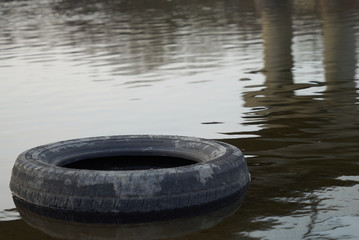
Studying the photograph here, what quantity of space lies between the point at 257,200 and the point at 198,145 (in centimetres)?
84

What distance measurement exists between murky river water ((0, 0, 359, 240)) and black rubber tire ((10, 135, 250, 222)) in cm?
20

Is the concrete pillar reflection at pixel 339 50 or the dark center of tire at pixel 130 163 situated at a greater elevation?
the dark center of tire at pixel 130 163

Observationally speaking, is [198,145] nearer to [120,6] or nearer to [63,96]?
[63,96]

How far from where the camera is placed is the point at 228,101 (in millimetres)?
11148

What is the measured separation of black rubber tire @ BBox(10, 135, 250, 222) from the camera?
5.79 meters

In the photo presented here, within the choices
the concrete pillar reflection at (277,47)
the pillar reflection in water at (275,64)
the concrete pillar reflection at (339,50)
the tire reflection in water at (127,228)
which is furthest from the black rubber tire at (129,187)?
the concrete pillar reflection at (277,47)

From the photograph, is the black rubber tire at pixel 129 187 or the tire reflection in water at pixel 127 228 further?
the black rubber tire at pixel 129 187

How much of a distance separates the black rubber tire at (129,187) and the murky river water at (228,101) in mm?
200

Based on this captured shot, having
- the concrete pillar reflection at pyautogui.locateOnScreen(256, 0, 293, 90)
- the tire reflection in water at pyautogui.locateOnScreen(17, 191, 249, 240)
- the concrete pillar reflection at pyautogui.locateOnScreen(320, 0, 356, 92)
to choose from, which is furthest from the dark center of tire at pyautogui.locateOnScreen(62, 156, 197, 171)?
the concrete pillar reflection at pyautogui.locateOnScreen(256, 0, 293, 90)

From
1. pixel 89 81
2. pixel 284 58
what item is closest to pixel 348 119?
pixel 89 81

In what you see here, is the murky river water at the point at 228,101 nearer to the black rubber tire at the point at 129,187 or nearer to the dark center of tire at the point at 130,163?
the black rubber tire at the point at 129,187

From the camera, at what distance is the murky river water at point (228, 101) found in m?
5.98

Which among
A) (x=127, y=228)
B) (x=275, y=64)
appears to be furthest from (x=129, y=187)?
(x=275, y=64)

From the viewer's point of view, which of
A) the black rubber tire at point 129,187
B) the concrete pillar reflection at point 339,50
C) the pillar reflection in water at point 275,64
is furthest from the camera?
the concrete pillar reflection at point 339,50
